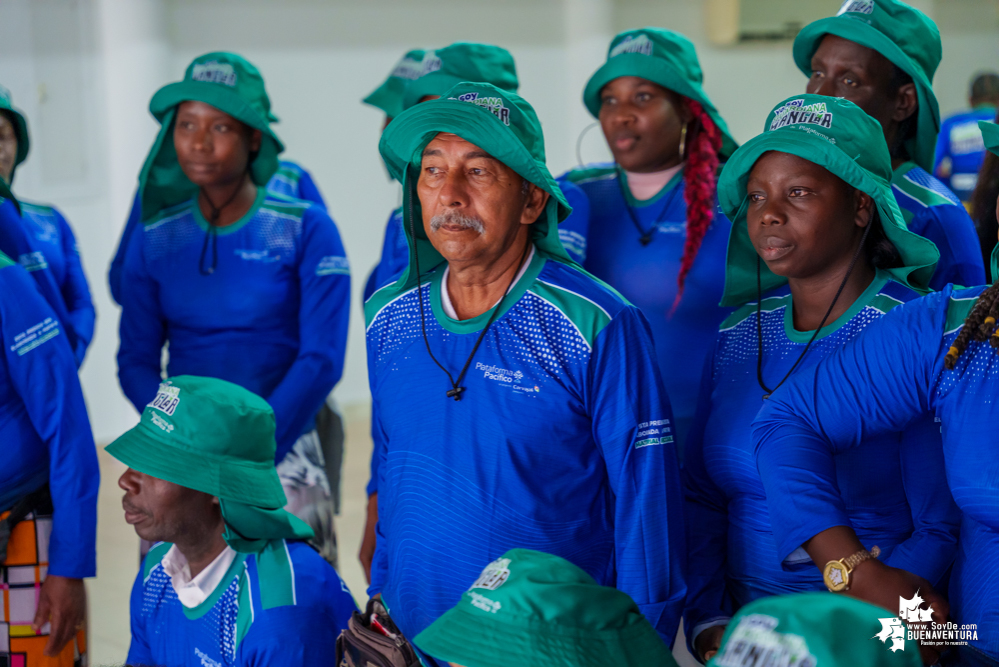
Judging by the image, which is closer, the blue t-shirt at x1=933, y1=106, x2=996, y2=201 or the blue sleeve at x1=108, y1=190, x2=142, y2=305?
the blue sleeve at x1=108, y1=190, x2=142, y2=305

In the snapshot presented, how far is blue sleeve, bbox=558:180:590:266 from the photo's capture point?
7.98 feet

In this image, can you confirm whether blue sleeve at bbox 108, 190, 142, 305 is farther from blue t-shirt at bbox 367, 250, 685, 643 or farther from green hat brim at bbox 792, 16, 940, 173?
green hat brim at bbox 792, 16, 940, 173

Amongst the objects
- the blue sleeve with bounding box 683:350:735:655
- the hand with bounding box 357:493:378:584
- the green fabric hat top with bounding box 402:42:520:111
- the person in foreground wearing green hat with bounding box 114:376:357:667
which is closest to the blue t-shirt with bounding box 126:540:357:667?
the person in foreground wearing green hat with bounding box 114:376:357:667

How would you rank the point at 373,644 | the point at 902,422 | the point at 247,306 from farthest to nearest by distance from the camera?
the point at 247,306
the point at 373,644
the point at 902,422

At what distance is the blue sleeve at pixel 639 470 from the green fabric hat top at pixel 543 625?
0.38 meters

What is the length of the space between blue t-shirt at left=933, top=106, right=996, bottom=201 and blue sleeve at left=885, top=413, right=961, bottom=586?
4.66m

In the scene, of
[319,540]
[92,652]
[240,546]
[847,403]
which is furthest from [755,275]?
[92,652]

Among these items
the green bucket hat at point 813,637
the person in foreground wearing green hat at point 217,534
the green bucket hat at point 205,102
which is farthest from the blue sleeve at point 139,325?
the green bucket hat at point 813,637

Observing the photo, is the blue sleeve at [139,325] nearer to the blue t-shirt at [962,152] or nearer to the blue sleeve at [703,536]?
the blue sleeve at [703,536]

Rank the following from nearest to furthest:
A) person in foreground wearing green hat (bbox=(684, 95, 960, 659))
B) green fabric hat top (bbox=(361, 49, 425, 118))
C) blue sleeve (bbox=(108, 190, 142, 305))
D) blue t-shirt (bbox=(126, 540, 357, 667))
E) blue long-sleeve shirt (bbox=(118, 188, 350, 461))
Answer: person in foreground wearing green hat (bbox=(684, 95, 960, 659)) < blue t-shirt (bbox=(126, 540, 357, 667)) < blue long-sleeve shirt (bbox=(118, 188, 350, 461)) < blue sleeve (bbox=(108, 190, 142, 305)) < green fabric hat top (bbox=(361, 49, 425, 118))

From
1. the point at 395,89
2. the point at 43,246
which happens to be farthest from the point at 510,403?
the point at 43,246

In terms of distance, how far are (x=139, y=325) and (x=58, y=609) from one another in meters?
0.88

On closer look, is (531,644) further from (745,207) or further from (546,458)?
(745,207)

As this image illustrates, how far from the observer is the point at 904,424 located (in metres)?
1.58
